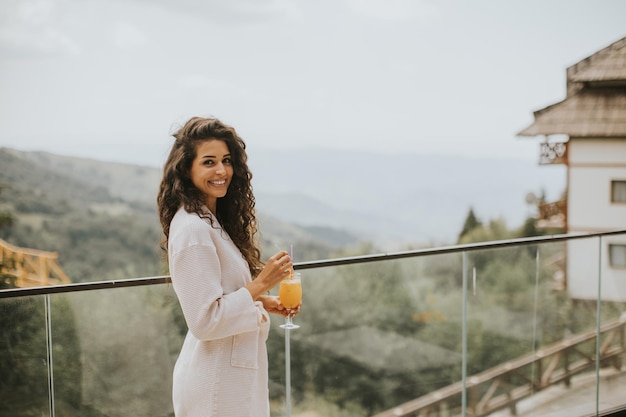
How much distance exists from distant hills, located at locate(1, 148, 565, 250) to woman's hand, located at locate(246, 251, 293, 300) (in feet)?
124

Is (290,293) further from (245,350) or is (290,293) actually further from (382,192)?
(382,192)

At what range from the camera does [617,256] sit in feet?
14.6

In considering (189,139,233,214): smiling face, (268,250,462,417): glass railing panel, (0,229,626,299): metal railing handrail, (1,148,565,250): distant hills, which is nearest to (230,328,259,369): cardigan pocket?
(189,139,233,214): smiling face

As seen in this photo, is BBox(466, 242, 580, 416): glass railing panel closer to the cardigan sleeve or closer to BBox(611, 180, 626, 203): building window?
the cardigan sleeve

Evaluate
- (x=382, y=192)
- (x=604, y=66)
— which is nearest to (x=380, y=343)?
(x=604, y=66)

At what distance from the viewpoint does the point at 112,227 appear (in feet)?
118

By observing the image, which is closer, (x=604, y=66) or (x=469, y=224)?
(x=604, y=66)

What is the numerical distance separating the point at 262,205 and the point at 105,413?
41.8 meters

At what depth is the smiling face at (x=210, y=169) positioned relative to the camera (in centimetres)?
173

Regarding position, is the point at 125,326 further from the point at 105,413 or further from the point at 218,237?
the point at 218,237

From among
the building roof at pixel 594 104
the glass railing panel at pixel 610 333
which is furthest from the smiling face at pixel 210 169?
the building roof at pixel 594 104

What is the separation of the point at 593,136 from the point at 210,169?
2335 cm

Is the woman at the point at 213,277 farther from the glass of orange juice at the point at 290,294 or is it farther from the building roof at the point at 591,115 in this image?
the building roof at the point at 591,115

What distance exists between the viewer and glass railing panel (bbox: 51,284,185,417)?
239 cm
